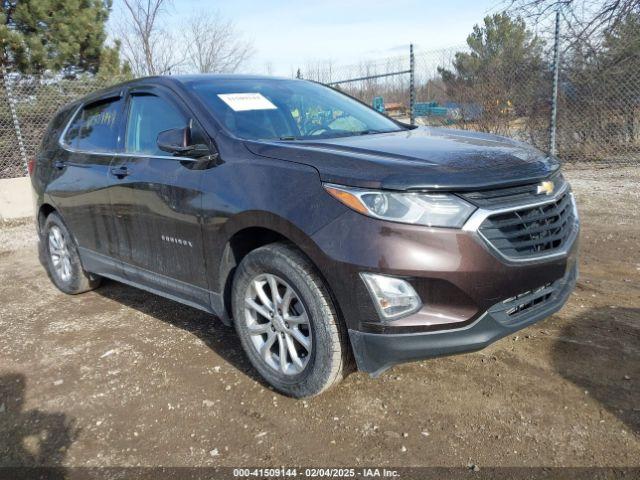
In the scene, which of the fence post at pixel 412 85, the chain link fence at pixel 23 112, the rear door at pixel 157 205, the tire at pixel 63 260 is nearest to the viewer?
the rear door at pixel 157 205

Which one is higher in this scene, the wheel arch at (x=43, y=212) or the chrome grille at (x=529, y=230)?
the chrome grille at (x=529, y=230)

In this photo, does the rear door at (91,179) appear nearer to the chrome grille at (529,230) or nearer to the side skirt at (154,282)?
the side skirt at (154,282)

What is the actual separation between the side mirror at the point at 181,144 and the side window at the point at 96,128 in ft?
3.10

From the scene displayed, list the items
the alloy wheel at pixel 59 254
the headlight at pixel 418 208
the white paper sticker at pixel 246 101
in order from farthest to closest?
the alloy wheel at pixel 59 254
the white paper sticker at pixel 246 101
the headlight at pixel 418 208

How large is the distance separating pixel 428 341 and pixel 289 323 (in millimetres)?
769

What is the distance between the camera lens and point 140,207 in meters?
3.57

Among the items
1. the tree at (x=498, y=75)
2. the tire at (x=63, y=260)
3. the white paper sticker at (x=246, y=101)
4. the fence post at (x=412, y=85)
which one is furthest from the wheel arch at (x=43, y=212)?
the tree at (x=498, y=75)

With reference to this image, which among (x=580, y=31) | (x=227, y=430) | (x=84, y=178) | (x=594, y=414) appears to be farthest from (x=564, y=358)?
(x=580, y=31)

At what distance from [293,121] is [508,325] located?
73.0 inches

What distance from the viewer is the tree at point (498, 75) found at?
9.77 m

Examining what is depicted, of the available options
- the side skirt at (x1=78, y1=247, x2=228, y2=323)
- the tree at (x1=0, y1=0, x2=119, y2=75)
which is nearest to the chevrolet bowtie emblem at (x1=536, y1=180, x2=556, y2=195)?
the side skirt at (x1=78, y1=247, x2=228, y2=323)

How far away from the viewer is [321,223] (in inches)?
→ 98.0

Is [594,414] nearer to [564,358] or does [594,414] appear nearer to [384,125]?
[564,358]

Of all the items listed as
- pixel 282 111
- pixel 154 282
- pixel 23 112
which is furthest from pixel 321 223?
pixel 23 112
